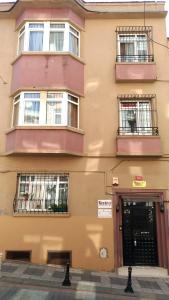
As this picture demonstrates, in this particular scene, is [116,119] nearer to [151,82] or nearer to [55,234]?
[151,82]

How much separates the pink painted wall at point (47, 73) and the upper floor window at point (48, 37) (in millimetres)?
538

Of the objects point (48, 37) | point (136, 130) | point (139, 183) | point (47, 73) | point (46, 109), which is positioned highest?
point (48, 37)

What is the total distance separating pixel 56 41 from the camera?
12547mm

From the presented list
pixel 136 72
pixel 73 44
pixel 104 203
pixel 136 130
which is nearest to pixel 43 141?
pixel 104 203

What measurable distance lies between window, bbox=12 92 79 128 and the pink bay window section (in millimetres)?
363

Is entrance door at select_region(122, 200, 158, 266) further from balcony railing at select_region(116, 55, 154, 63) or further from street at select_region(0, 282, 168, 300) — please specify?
balcony railing at select_region(116, 55, 154, 63)

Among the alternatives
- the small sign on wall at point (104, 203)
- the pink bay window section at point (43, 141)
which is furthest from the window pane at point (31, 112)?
the small sign on wall at point (104, 203)

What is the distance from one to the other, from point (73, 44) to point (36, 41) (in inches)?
64.1

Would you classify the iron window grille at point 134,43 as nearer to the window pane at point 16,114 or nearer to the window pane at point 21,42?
the window pane at point 21,42

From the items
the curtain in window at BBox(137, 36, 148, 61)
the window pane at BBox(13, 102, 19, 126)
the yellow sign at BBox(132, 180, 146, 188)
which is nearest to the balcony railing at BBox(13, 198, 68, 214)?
the yellow sign at BBox(132, 180, 146, 188)

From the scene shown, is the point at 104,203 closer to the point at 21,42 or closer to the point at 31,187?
the point at 31,187

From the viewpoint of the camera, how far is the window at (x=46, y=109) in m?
11.5

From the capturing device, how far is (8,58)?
12.8 m

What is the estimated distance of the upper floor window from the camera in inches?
485
